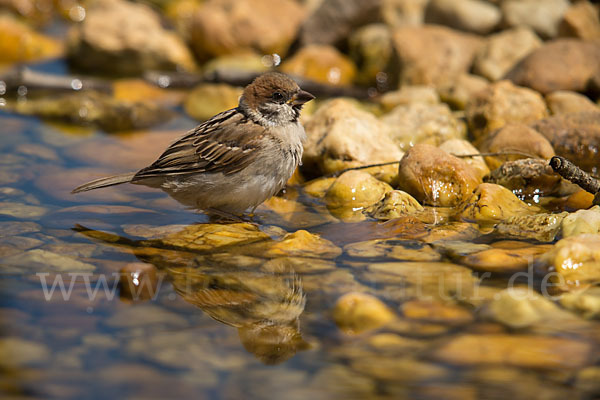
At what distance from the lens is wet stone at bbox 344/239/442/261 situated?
462cm

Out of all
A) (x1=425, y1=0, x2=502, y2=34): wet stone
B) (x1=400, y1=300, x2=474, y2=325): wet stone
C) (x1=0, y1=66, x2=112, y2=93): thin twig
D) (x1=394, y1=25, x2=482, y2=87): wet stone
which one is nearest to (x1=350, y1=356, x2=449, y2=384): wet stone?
(x1=400, y1=300, x2=474, y2=325): wet stone

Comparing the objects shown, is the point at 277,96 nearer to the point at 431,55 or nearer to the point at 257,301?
the point at 257,301

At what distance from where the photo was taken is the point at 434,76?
340 inches

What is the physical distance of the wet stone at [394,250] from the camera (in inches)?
182

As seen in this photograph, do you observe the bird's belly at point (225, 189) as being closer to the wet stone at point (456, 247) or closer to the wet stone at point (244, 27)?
the wet stone at point (456, 247)

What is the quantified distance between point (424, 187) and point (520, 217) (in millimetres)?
915

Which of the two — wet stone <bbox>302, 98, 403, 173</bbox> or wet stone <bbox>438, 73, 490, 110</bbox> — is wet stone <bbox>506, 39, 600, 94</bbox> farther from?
wet stone <bbox>302, 98, 403, 173</bbox>

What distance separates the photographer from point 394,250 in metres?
4.74

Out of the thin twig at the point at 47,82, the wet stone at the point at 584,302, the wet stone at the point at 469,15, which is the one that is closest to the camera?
the wet stone at the point at 584,302

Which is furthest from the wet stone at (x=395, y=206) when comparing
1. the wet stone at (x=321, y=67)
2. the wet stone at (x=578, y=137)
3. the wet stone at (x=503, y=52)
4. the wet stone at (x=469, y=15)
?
the wet stone at (x=469, y=15)

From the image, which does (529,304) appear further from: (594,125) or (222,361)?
(594,125)

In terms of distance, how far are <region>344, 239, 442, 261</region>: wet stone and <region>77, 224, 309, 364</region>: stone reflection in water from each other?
0.52 metres

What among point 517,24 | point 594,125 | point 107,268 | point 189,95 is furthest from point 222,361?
point 517,24

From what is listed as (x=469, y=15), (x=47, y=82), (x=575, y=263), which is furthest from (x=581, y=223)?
(x=47, y=82)
